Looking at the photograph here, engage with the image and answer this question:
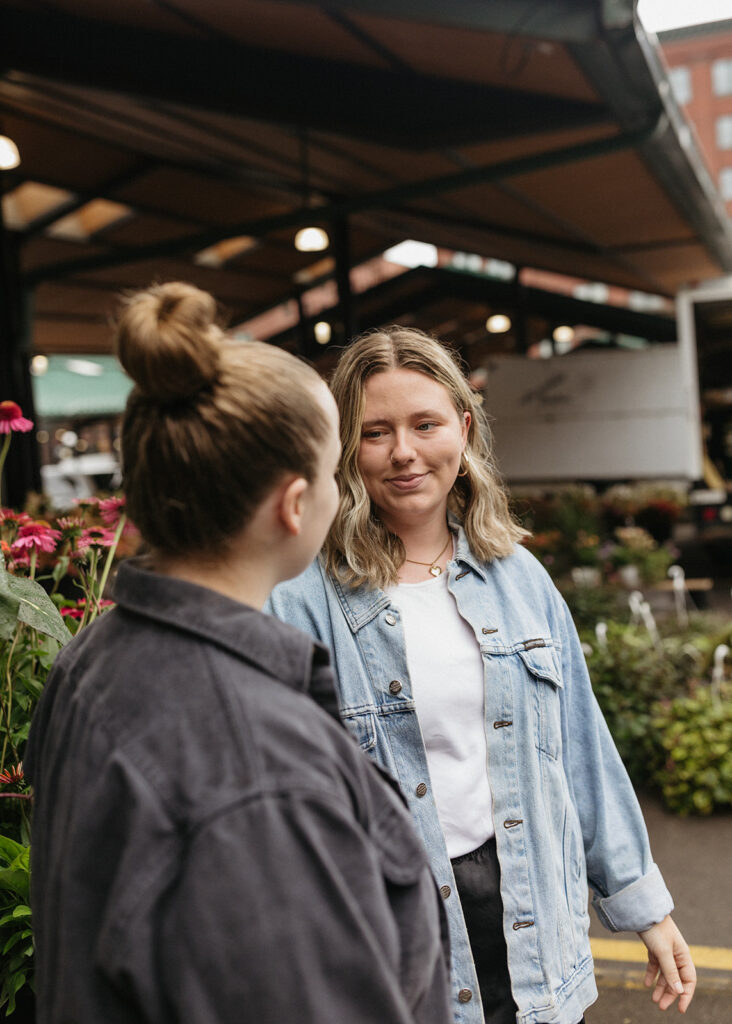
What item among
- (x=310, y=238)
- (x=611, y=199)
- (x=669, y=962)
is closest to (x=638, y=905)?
(x=669, y=962)

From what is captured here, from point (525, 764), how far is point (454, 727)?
150 millimetres

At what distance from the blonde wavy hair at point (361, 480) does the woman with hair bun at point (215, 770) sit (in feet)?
2.19

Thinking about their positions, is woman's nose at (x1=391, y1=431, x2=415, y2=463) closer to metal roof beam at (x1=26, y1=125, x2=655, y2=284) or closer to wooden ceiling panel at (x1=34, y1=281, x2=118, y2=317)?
metal roof beam at (x1=26, y1=125, x2=655, y2=284)

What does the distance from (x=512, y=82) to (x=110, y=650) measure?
5.24 meters

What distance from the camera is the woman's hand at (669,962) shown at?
175 cm

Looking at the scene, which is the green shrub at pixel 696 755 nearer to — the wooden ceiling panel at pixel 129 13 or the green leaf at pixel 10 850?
the green leaf at pixel 10 850

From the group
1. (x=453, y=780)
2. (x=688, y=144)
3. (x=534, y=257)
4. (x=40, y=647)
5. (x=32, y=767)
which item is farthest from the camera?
(x=534, y=257)

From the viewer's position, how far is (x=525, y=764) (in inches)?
66.3

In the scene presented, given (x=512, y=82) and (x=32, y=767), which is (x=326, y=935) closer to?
(x=32, y=767)

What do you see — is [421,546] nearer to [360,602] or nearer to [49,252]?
[360,602]

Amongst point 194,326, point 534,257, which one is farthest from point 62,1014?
point 534,257

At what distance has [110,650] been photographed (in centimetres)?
100

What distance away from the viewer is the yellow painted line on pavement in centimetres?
326

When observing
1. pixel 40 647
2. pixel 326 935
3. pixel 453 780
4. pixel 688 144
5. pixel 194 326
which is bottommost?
pixel 453 780
